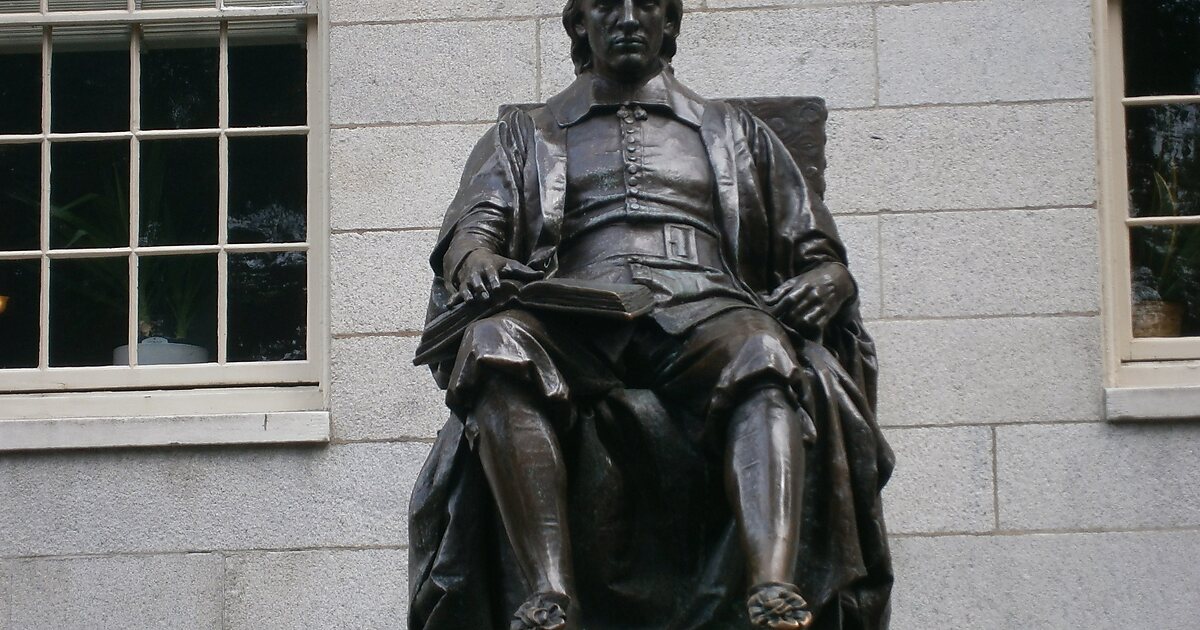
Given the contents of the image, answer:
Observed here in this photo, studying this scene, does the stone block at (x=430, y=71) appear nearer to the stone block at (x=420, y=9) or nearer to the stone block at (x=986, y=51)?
the stone block at (x=420, y=9)

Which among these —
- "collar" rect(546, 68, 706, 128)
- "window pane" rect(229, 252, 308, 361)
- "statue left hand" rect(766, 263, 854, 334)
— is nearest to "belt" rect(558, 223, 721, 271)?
"statue left hand" rect(766, 263, 854, 334)

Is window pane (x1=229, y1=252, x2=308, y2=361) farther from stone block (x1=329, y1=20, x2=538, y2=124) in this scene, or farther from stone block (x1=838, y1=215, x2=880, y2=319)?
stone block (x1=838, y1=215, x2=880, y2=319)

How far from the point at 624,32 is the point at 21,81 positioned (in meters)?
4.40

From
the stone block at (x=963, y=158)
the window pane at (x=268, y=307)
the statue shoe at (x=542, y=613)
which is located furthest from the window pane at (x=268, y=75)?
the statue shoe at (x=542, y=613)

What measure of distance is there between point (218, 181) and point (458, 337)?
412 centimetres

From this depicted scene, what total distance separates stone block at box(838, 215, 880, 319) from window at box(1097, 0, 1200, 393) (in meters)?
0.92

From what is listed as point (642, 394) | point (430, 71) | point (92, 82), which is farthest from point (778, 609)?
point (92, 82)

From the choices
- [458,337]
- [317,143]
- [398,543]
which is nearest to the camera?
[458,337]

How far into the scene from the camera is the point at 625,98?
311 inches

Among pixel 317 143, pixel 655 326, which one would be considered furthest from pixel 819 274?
pixel 317 143

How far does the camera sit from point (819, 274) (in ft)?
24.7

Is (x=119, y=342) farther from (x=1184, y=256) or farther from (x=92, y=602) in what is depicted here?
(x=1184, y=256)

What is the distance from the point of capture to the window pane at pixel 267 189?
10.9 m

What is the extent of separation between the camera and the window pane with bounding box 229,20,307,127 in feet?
36.3
